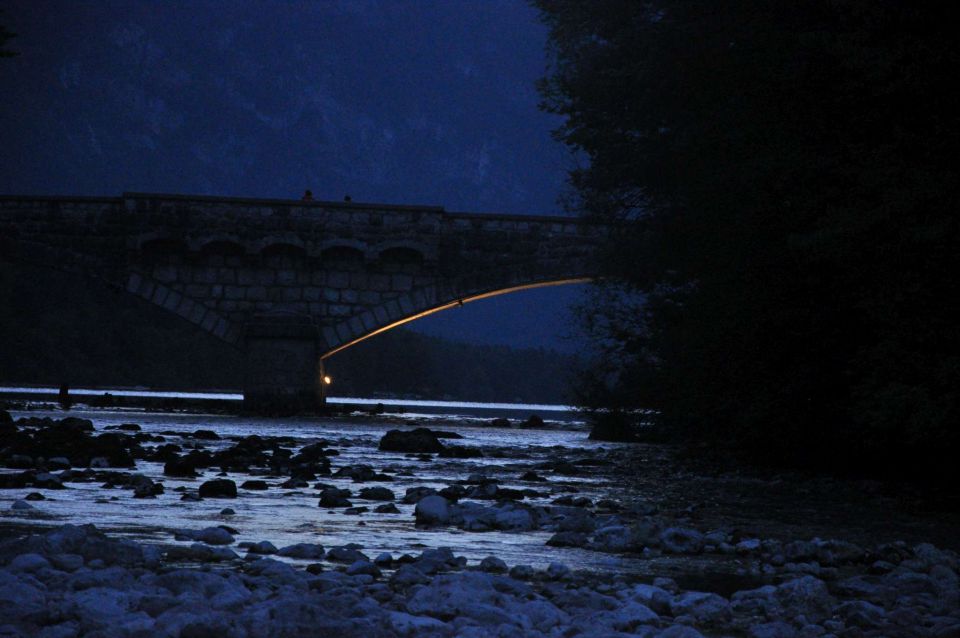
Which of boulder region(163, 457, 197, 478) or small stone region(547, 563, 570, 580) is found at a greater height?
boulder region(163, 457, 197, 478)

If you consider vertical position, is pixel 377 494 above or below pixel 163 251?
below

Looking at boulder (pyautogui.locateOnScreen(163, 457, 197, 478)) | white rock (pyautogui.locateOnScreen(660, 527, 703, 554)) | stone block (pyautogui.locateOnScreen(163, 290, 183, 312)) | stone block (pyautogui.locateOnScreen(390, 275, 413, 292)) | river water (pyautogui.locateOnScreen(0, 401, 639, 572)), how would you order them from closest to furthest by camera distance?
1. river water (pyautogui.locateOnScreen(0, 401, 639, 572))
2. white rock (pyautogui.locateOnScreen(660, 527, 703, 554))
3. boulder (pyautogui.locateOnScreen(163, 457, 197, 478))
4. stone block (pyautogui.locateOnScreen(390, 275, 413, 292))
5. stone block (pyautogui.locateOnScreen(163, 290, 183, 312))

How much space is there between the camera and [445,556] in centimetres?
683

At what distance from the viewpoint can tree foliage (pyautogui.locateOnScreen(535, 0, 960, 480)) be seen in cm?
1236

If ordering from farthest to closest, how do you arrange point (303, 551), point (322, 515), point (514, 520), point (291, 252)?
point (291, 252), point (322, 515), point (514, 520), point (303, 551)

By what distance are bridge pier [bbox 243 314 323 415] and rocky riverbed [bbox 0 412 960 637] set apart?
24.3 meters

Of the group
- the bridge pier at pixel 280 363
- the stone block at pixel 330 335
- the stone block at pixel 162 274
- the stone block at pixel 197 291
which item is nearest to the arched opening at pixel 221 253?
the stone block at pixel 197 291

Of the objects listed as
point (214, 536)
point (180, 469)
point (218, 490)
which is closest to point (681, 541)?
point (214, 536)

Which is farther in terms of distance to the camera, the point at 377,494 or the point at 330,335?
the point at 330,335

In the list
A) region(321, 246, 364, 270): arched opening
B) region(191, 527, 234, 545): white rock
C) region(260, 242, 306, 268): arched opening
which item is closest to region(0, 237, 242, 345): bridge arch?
region(260, 242, 306, 268): arched opening

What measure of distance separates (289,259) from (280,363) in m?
3.25

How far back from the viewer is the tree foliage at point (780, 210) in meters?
12.4

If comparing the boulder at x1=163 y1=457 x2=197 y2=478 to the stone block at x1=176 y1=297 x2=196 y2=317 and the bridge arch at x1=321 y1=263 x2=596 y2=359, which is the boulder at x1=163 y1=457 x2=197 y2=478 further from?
the stone block at x1=176 y1=297 x2=196 y2=317

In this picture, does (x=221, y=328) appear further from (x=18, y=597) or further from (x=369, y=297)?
(x=18, y=597)
